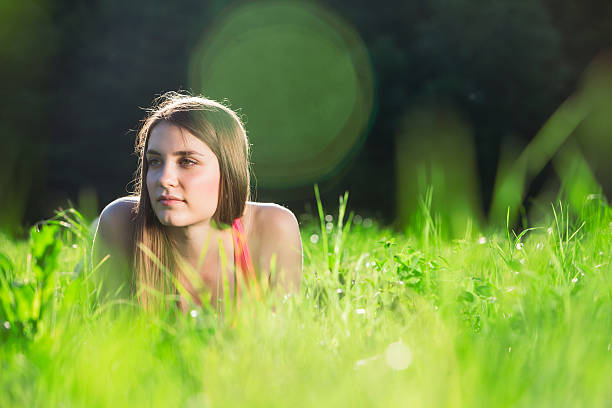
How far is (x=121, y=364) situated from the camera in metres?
1.40

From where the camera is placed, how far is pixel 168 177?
2.36 metres

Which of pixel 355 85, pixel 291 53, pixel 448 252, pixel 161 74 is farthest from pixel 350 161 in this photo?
pixel 448 252

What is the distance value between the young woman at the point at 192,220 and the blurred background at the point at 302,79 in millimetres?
8004

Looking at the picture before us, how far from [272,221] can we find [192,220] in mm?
493

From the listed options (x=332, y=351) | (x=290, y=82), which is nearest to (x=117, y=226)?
(x=332, y=351)

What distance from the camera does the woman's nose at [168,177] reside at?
7.71 feet

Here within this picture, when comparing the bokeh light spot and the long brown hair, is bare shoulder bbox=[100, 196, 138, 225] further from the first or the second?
the bokeh light spot

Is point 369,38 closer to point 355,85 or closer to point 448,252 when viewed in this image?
point 355,85

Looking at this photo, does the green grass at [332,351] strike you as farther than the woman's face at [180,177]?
No

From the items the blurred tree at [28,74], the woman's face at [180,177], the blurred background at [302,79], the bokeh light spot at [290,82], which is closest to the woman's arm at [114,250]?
the woman's face at [180,177]

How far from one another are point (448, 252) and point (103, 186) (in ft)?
39.3

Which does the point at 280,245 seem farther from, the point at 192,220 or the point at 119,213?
the point at 119,213

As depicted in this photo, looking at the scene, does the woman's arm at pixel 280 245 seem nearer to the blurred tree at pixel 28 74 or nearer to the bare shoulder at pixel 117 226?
the bare shoulder at pixel 117 226

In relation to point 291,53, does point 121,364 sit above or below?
below
